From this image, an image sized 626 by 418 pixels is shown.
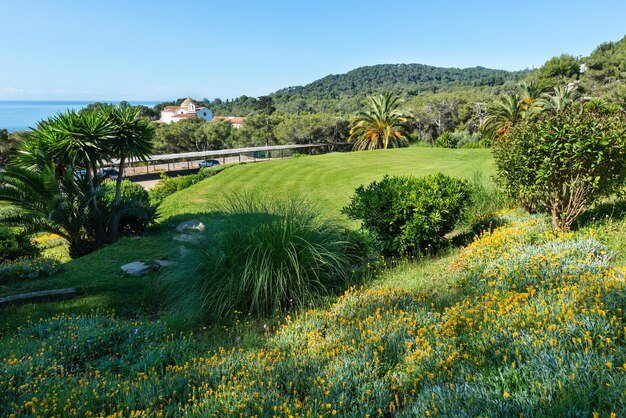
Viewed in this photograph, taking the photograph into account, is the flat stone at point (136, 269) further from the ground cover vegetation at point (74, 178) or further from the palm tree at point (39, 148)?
the palm tree at point (39, 148)

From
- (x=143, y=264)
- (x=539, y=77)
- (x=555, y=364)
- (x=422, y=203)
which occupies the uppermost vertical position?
(x=539, y=77)

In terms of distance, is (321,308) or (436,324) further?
(321,308)

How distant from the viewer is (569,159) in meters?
5.32

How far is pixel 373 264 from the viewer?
240 inches

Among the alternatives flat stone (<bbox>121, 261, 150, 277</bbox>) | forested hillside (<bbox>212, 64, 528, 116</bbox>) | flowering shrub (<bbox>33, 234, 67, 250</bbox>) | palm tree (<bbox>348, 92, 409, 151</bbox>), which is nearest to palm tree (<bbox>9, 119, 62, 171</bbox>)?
flowering shrub (<bbox>33, 234, 67, 250</bbox>)

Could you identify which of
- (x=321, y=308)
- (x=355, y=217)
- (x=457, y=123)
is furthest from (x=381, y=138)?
(x=321, y=308)

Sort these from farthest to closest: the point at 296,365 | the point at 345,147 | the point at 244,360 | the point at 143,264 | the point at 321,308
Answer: the point at 345,147, the point at 143,264, the point at 321,308, the point at 244,360, the point at 296,365

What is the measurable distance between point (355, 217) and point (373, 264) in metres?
0.95

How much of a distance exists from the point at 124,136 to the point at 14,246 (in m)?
3.55

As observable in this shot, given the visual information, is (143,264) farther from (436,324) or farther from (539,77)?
(539,77)

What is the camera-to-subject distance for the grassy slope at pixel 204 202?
583 cm

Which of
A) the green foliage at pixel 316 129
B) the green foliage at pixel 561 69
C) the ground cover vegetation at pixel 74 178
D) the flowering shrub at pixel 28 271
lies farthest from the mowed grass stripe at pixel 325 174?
the green foliage at pixel 561 69

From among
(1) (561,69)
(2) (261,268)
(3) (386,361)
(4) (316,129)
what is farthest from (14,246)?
(1) (561,69)

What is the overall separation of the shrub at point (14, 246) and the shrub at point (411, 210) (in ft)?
Result: 25.2
